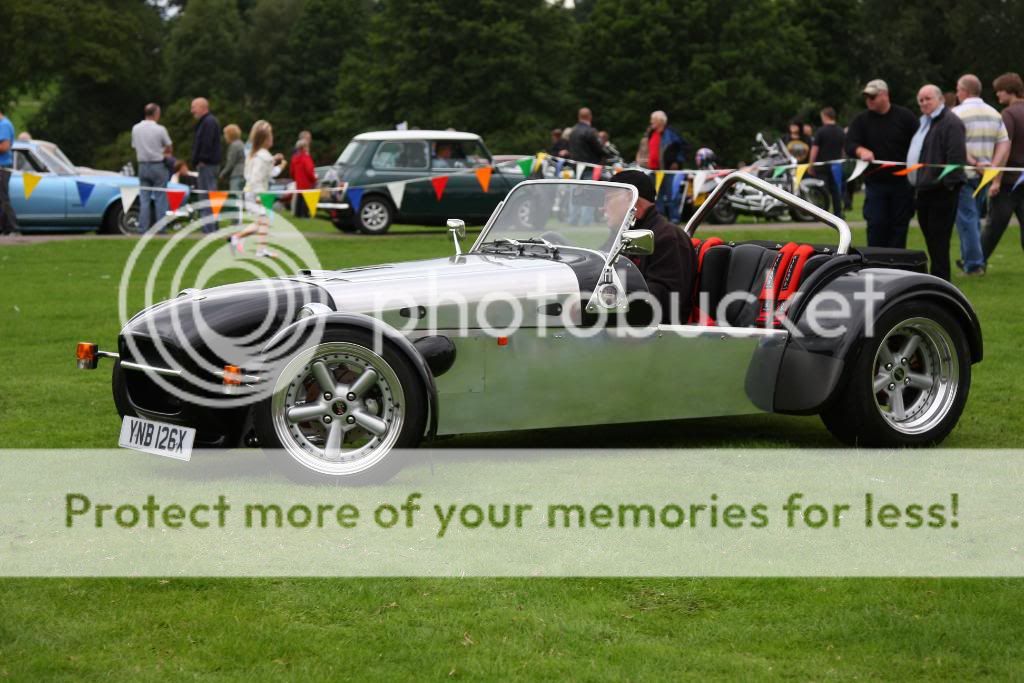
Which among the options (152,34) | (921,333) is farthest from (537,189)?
(152,34)

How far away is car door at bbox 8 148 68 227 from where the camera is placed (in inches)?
933

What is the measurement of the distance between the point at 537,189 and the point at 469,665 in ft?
14.4

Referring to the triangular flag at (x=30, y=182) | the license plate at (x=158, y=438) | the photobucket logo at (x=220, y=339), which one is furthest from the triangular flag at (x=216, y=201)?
the license plate at (x=158, y=438)

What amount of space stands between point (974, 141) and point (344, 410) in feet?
35.1

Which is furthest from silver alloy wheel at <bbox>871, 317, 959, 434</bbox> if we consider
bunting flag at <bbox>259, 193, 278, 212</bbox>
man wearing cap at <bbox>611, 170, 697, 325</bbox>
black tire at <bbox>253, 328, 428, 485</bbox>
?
bunting flag at <bbox>259, 193, 278, 212</bbox>

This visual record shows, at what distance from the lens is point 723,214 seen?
2750 centimetres

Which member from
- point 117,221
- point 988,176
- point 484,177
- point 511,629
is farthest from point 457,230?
point 117,221

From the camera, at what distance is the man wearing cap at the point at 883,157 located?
546 inches

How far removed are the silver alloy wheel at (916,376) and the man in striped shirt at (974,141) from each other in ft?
24.9

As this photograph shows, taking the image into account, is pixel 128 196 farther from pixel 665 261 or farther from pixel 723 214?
pixel 665 261

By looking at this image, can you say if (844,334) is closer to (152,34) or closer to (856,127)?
(856,127)

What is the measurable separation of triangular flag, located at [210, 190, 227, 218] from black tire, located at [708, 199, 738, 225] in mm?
9323

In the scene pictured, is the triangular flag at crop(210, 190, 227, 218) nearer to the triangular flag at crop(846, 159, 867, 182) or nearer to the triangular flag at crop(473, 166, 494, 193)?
the triangular flag at crop(473, 166, 494, 193)

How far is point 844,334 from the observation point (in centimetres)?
764
